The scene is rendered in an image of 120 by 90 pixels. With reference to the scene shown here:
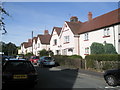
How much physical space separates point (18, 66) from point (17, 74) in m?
0.73

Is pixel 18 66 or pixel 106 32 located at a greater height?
pixel 106 32

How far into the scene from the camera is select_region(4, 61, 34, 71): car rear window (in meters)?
7.32

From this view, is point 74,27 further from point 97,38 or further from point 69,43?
point 97,38

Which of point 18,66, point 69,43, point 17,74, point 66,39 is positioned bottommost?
point 17,74

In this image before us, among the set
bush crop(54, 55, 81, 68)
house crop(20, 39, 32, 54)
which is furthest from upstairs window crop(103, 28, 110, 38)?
house crop(20, 39, 32, 54)

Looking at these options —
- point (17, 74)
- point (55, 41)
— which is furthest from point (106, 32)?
point (17, 74)

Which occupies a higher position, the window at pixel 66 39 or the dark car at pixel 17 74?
the window at pixel 66 39

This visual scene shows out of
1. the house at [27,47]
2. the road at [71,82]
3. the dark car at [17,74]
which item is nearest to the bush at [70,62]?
the road at [71,82]

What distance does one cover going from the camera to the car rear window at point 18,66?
7.32 m

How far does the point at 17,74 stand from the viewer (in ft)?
23.0

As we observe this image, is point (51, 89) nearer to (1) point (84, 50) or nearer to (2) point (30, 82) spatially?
(2) point (30, 82)

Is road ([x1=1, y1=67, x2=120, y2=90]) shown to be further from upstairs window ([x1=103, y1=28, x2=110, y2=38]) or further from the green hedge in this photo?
upstairs window ([x1=103, y1=28, x2=110, y2=38])

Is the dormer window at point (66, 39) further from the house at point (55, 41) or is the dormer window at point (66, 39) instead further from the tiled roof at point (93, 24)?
the house at point (55, 41)

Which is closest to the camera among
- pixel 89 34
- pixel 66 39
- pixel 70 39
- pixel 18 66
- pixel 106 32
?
pixel 18 66
